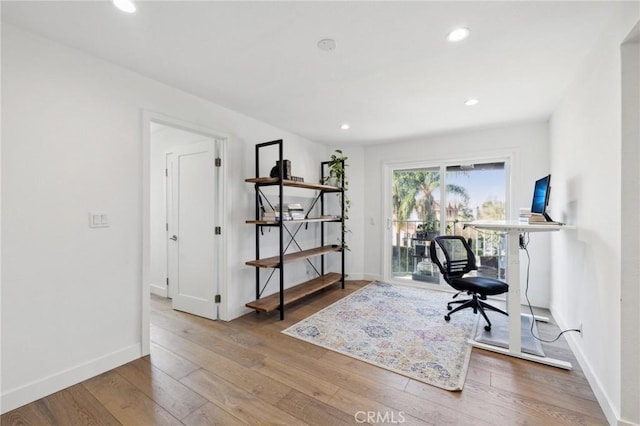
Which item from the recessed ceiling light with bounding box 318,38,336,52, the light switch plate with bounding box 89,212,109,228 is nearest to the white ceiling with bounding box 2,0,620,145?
the recessed ceiling light with bounding box 318,38,336,52

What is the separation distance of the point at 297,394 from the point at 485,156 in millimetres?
3966

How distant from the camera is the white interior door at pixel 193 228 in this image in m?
3.31

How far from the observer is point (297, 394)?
6.34ft

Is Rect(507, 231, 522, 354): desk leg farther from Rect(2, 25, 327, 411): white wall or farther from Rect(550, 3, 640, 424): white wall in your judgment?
Rect(2, 25, 327, 411): white wall

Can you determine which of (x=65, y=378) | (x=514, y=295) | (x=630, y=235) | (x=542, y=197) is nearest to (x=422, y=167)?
(x=542, y=197)

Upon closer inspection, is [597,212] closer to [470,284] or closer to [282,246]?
[470,284]

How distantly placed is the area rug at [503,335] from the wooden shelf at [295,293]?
79.2 inches

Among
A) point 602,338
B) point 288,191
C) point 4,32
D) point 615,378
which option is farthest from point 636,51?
point 4,32

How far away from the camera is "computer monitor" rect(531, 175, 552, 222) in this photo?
2426mm

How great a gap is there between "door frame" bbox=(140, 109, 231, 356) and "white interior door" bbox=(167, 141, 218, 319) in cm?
9

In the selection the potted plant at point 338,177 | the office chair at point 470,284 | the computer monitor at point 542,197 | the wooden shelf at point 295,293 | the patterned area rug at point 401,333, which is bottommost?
the patterned area rug at point 401,333

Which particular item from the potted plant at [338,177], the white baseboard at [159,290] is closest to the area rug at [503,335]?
the potted plant at [338,177]

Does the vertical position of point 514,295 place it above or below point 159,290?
above

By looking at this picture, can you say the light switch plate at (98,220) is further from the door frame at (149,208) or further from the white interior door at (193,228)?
the white interior door at (193,228)
